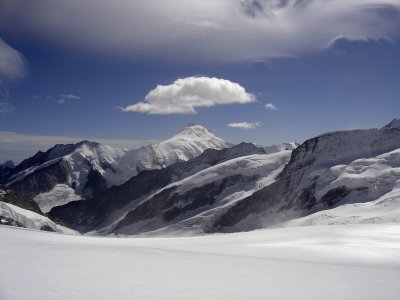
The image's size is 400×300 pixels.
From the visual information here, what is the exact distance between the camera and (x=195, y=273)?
48.4 feet

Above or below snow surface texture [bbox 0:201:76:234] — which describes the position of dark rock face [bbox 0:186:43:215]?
above

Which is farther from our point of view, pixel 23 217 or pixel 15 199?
pixel 15 199

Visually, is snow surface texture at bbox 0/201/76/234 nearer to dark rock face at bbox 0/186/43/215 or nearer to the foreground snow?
dark rock face at bbox 0/186/43/215

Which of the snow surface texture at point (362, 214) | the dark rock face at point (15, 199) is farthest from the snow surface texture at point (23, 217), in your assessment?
the snow surface texture at point (362, 214)

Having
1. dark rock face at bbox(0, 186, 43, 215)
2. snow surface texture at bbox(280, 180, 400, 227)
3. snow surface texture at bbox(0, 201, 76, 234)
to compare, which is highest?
dark rock face at bbox(0, 186, 43, 215)

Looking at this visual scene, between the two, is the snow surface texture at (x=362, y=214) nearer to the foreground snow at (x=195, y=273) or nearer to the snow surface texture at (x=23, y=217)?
the snow surface texture at (x=23, y=217)

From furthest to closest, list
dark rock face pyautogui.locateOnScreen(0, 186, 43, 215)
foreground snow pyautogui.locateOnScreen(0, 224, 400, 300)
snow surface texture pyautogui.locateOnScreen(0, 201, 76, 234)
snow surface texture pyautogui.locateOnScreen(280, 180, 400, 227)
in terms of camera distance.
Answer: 1. dark rock face pyautogui.locateOnScreen(0, 186, 43, 215)
2. snow surface texture pyautogui.locateOnScreen(280, 180, 400, 227)
3. snow surface texture pyautogui.locateOnScreen(0, 201, 76, 234)
4. foreground snow pyautogui.locateOnScreen(0, 224, 400, 300)

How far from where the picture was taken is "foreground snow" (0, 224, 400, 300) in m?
11.9

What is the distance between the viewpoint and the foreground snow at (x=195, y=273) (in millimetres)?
11852

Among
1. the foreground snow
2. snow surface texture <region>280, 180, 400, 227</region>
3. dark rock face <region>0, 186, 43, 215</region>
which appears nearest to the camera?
the foreground snow

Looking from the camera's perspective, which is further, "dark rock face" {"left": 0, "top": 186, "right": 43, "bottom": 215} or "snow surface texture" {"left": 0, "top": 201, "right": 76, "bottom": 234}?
"dark rock face" {"left": 0, "top": 186, "right": 43, "bottom": 215}

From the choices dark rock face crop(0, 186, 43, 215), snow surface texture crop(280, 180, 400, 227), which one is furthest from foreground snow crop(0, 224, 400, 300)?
dark rock face crop(0, 186, 43, 215)

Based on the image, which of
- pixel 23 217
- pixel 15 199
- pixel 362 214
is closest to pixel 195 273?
pixel 23 217

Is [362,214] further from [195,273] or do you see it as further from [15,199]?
[195,273]
